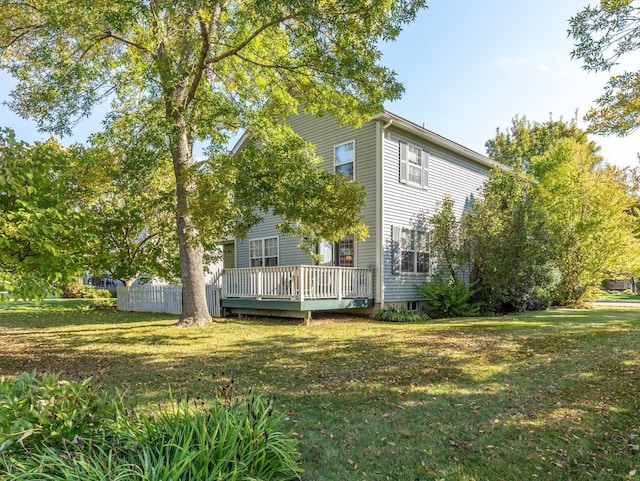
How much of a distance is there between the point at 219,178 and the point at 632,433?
820 centimetres

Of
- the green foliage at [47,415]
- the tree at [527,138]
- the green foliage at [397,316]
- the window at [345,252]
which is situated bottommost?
the green foliage at [397,316]

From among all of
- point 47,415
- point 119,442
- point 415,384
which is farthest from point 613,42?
point 47,415

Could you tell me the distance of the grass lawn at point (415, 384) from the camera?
10.5ft

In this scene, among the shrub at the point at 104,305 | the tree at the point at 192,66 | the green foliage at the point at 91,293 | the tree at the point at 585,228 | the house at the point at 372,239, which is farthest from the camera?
the green foliage at the point at 91,293

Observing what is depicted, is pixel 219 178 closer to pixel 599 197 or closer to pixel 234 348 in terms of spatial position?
pixel 234 348

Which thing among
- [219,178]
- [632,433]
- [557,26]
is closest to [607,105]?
[557,26]

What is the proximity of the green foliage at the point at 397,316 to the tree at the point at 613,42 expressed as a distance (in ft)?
25.3

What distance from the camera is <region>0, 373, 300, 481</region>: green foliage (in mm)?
2340

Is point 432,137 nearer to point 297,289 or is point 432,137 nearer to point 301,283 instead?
point 301,283

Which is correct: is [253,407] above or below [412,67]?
below

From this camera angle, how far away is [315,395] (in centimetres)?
473

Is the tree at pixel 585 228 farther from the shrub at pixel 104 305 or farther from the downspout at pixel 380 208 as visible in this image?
the shrub at pixel 104 305

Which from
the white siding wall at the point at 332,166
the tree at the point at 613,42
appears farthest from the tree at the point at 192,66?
the tree at the point at 613,42

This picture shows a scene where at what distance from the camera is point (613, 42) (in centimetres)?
620
